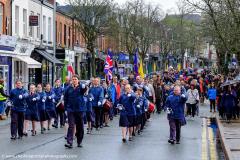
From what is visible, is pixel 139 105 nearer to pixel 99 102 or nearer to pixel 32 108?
pixel 99 102

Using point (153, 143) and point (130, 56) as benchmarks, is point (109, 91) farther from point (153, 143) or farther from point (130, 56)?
point (130, 56)

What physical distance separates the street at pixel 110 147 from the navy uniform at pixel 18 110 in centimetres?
32

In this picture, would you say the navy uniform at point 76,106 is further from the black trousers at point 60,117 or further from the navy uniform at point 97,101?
the black trousers at point 60,117

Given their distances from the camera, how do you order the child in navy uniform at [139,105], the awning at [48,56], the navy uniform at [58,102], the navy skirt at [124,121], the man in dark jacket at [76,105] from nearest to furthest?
the man in dark jacket at [76,105] < the navy skirt at [124,121] < the child in navy uniform at [139,105] < the navy uniform at [58,102] < the awning at [48,56]

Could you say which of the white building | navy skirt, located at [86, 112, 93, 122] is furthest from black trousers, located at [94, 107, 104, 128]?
the white building

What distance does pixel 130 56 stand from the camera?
60.1 meters

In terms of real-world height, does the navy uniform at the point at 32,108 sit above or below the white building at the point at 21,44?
below

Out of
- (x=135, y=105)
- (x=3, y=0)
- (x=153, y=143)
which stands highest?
(x=3, y=0)

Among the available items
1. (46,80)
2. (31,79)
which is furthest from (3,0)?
(46,80)

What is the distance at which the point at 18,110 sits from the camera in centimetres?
1634

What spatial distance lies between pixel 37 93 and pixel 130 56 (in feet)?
140

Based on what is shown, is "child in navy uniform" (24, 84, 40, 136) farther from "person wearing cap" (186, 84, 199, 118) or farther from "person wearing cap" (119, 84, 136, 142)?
"person wearing cap" (186, 84, 199, 118)

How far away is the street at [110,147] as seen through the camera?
12938 mm

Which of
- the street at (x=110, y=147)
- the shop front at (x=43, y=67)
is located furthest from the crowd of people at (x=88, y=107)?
the shop front at (x=43, y=67)
